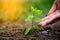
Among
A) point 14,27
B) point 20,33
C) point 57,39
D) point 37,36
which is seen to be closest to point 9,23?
point 14,27

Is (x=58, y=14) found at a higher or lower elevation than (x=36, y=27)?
higher

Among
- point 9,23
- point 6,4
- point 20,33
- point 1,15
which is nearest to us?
point 20,33

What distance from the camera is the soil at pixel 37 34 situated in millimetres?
1500

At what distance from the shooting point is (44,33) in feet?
5.32

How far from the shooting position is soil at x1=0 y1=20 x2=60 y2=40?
1.50m

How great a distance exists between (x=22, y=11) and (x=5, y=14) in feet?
0.91

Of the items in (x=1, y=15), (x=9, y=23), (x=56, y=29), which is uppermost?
(x=1, y=15)

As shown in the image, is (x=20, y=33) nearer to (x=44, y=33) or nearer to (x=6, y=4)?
(x=44, y=33)

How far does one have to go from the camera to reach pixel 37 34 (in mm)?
1583

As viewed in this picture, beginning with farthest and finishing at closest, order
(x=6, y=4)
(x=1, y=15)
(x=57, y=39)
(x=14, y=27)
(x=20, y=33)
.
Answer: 1. (x=6, y=4)
2. (x=1, y=15)
3. (x=14, y=27)
4. (x=20, y=33)
5. (x=57, y=39)

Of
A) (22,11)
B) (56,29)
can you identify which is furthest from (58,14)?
(22,11)

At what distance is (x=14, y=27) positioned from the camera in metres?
1.84

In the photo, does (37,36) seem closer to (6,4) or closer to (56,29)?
(56,29)

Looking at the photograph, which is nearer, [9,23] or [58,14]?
[58,14]
